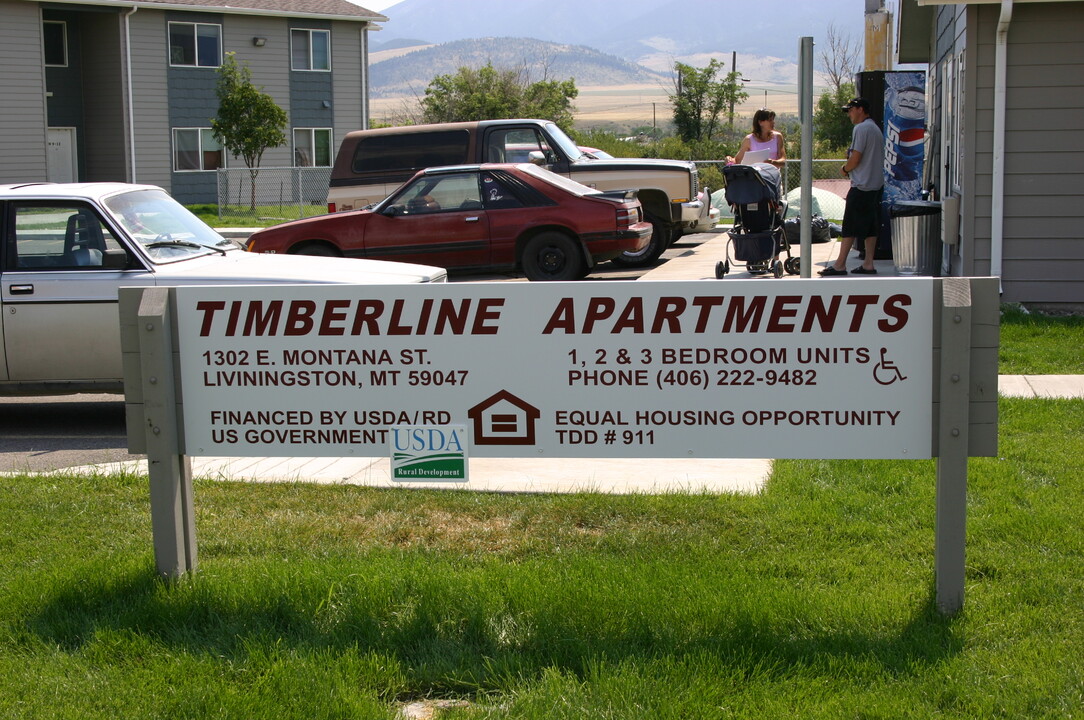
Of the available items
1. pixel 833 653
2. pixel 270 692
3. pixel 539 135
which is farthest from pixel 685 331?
pixel 539 135

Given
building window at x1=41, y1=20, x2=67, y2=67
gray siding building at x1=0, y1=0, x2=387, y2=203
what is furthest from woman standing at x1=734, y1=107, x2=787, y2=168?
building window at x1=41, y1=20, x2=67, y2=67

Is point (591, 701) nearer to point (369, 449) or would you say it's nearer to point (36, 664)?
point (369, 449)

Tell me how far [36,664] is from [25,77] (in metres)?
34.6

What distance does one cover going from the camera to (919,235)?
13758mm

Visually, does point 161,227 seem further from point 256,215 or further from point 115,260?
point 256,215

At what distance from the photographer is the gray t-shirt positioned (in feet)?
43.9

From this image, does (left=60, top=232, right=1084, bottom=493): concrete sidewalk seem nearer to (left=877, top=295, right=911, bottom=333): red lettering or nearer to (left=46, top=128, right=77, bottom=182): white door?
(left=877, top=295, right=911, bottom=333): red lettering

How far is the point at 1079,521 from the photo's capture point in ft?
17.6

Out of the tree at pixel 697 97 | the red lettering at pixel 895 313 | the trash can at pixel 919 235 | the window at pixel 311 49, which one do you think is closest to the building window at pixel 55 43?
the window at pixel 311 49

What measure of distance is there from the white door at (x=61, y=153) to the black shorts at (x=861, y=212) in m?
30.1

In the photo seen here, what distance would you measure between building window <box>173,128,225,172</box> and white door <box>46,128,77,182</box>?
313 cm

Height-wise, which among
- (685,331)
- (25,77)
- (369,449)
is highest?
(25,77)

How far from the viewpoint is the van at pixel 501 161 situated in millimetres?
17109

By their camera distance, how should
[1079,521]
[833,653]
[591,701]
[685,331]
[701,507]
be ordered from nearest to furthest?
[591,701]
[833,653]
[685,331]
[1079,521]
[701,507]
